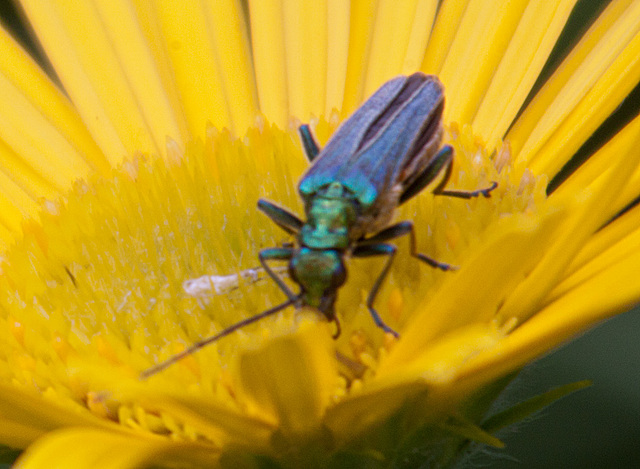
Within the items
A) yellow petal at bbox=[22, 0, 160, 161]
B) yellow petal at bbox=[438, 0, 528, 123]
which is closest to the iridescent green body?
yellow petal at bbox=[438, 0, 528, 123]

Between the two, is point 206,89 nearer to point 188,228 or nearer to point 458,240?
point 188,228

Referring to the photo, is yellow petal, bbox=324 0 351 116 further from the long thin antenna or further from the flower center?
the long thin antenna

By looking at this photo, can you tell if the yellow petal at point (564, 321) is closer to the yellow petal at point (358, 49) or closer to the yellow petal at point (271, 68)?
the yellow petal at point (358, 49)

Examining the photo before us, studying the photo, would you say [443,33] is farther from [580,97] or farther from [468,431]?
[468,431]

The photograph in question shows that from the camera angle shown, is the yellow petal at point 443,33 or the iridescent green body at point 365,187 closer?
the iridescent green body at point 365,187

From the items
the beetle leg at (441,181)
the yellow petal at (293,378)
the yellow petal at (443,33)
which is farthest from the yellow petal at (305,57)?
the yellow petal at (293,378)

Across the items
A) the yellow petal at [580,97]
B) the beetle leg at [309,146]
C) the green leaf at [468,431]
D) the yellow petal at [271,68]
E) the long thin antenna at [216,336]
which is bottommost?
the green leaf at [468,431]

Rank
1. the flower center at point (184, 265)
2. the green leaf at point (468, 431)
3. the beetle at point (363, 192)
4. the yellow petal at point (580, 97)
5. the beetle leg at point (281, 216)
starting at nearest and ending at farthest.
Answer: the green leaf at point (468, 431) < the beetle at point (363, 192) < the flower center at point (184, 265) < the beetle leg at point (281, 216) < the yellow petal at point (580, 97)
